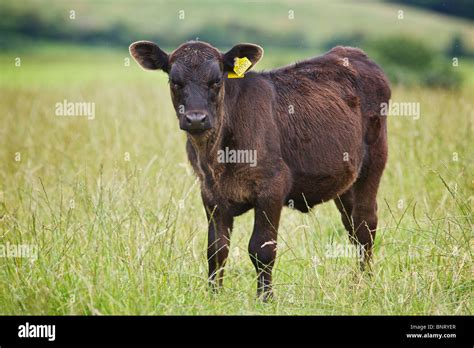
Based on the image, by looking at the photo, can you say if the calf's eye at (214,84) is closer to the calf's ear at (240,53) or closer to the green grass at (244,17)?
the calf's ear at (240,53)

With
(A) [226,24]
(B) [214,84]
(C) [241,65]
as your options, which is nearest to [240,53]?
(C) [241,65]

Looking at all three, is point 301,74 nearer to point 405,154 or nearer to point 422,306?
point 422,306

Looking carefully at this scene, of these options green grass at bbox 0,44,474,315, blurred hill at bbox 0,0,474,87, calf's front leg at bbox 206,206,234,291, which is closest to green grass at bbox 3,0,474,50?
blurred hill at bbox 0,0,474,87

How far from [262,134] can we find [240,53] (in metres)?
0.76

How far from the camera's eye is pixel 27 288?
6.05m

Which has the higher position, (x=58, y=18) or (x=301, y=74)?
(x=58, y=18)

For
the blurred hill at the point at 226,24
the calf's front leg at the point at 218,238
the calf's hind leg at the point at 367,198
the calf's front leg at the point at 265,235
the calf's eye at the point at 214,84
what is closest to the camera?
the calf's eye at the point at 214,84

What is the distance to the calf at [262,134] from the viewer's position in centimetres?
663

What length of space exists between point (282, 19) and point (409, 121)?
28.3 meters

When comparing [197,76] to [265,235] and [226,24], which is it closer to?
[265,235]

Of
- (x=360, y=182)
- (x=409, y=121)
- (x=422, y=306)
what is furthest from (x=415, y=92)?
(x=422, y=306)

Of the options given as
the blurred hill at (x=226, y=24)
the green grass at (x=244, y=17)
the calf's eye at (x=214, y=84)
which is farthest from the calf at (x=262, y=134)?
the green grass at (x=244, y=17)

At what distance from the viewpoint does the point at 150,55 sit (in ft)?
23.0

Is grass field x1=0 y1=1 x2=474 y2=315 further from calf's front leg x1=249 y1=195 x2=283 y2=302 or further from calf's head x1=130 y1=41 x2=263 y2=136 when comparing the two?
calf's head x1=130 y1=41 x2=263 y2=136
